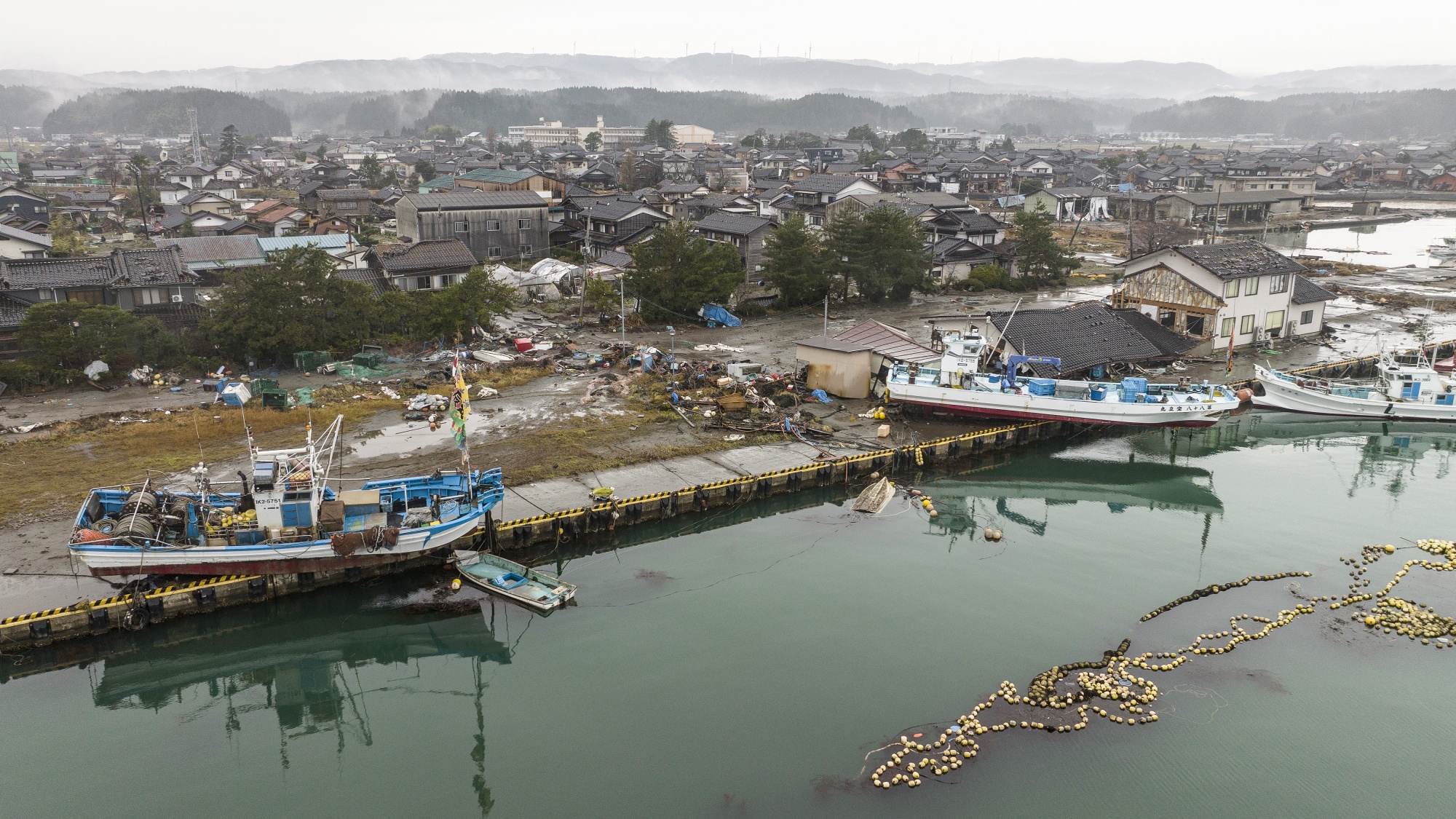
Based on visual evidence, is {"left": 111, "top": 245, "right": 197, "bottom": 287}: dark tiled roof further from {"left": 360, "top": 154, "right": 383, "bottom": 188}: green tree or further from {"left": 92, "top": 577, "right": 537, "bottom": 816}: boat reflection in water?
{"left": 360, "top": 154, "right": 383, "bottom": 188}: green tree

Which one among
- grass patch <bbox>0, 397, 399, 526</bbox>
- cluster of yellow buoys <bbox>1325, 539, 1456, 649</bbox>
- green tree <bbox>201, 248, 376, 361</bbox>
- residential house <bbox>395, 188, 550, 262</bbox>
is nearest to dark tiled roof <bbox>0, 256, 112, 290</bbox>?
green tree <bbox>201, 248, 376, 361</bbox>

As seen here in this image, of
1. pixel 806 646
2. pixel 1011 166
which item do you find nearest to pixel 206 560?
pixel 806 646

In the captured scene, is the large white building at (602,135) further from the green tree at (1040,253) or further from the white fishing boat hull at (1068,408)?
the white fishing boat hull at (1068,408)

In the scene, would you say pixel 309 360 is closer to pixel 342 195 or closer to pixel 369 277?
pixel 369 277

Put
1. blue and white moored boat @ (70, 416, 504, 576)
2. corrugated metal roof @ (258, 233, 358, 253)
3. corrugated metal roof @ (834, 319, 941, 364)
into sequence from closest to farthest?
blue and white moored boat @ (70, 416, 504, 576) < corrugated metal roof @ (834, 319, 941, 364) < corrugated metal roof @ (258, 233, 358, 253)

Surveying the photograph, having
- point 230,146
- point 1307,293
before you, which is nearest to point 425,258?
point 1307,293

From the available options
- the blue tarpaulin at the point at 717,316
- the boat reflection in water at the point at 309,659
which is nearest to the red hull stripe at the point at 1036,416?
the blue tarpaulin at the point at 717,316
